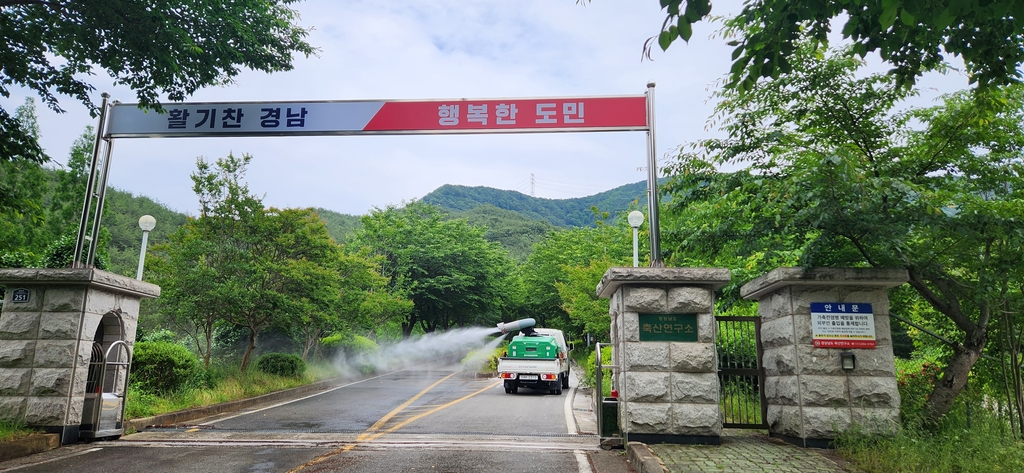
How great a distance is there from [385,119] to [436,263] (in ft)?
107

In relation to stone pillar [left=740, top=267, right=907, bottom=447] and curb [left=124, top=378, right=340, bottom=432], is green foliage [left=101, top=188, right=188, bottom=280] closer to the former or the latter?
curb [left=124, top=378, right=340, bottom=432]

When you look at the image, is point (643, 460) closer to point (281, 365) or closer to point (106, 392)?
point (106, 392)

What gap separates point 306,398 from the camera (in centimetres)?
1745

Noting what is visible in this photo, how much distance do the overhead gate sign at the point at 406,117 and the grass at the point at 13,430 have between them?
185 inches

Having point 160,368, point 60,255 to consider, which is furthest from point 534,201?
point 160,368

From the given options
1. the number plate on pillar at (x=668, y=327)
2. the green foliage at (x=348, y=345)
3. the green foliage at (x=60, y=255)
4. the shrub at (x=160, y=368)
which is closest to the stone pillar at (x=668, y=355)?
the number plate on pillar at (x=668, y=327)

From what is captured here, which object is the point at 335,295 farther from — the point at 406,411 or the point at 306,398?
the point at 406,411

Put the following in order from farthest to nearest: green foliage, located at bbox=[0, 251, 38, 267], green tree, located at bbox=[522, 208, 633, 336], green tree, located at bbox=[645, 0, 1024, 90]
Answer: green tree, located at bbox=[522, 208, 633, 336]
green foliage, located at bbox=[0, 251, 38, 267]
green tree, located at bbox=[645, 0, 1024, 90]

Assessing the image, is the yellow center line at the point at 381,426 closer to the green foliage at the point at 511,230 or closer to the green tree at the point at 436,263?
the green tree at the point at 436,263

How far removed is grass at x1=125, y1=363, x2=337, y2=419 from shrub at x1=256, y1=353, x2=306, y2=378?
0.26 metres

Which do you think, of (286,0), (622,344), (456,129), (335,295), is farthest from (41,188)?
(622,344)

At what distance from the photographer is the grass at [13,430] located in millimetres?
7968

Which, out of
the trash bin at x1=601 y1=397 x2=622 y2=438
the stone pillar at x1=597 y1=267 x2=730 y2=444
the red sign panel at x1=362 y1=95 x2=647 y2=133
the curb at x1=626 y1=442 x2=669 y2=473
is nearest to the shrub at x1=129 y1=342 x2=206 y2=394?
the red sign panel at x1=362 y1=95 x2=647 y2=133

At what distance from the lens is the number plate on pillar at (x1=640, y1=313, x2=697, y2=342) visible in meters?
8.65
